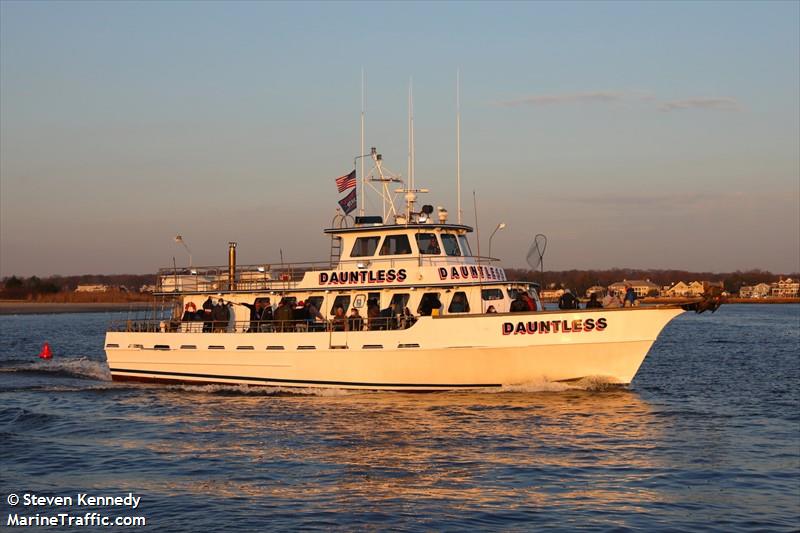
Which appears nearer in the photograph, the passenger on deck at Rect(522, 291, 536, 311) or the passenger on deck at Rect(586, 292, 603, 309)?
the passenger on deck at Rect(522, 291, 536, 311)

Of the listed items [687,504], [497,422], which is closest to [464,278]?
[497,422]

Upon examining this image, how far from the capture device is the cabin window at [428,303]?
85.4 feet

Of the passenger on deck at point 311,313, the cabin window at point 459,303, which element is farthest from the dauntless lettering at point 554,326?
the passenger on deck at point 311,313

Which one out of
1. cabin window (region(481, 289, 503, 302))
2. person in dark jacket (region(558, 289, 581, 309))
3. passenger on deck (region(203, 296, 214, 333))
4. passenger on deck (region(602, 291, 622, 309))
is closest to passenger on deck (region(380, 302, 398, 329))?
cabin window (region(481, 289, 503, 302))

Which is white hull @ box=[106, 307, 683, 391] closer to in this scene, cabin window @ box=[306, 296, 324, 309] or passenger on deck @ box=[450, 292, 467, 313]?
passenger on deck @ box=[450, 292, 467, 313]

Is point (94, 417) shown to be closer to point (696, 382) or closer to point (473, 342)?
point (473, 342)

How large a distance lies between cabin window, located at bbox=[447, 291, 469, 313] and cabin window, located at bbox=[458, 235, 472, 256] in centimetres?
206

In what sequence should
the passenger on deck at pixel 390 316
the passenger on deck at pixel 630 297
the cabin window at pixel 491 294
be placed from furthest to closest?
1. the cabin window at pixel 491 294
2. the passenger on deck at pixel 390 316
3. the passenger on deck at pixel 630 297

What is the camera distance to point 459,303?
26.0 meters

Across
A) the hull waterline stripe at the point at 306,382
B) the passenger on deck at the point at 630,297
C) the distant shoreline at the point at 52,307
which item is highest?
the passenger on deck at the point at 630,297

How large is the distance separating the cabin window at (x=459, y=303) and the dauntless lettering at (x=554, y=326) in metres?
2.06

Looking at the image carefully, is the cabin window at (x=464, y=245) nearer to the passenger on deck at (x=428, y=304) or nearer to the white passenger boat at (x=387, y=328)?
the white passenger boat at (x=387, y=328)

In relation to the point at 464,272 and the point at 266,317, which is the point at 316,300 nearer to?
the point at 266,317

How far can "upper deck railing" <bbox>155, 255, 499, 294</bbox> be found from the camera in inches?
1057
